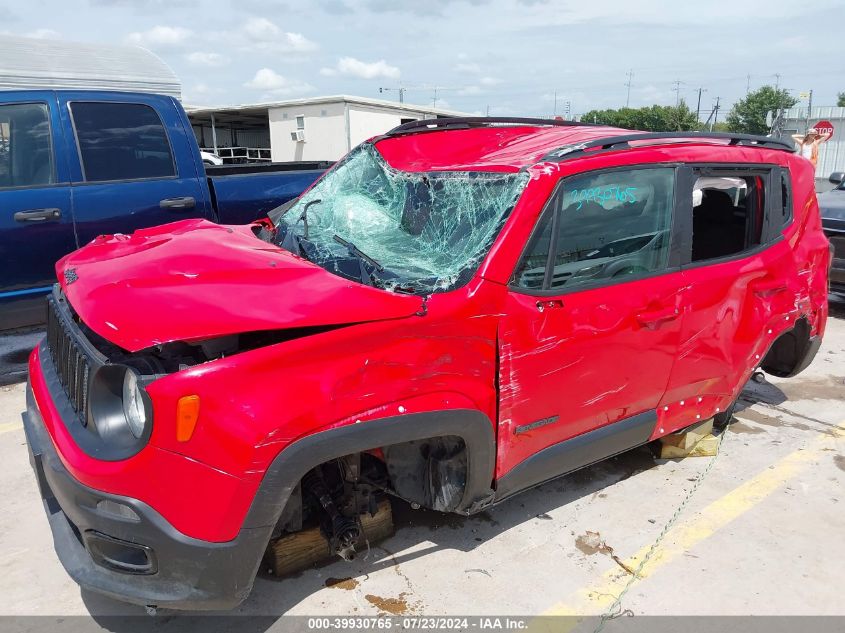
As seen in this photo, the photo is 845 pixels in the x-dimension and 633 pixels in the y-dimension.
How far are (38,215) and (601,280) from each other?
379cm

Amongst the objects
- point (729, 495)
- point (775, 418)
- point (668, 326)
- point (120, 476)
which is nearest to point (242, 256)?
point (120, 476)

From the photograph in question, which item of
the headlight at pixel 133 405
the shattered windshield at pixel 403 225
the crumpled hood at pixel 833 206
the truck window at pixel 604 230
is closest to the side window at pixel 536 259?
the truck window at pixel 604 230

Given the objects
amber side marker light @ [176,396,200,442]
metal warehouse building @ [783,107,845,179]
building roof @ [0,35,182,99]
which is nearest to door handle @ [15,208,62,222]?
building roof @ [0,35,182,99]

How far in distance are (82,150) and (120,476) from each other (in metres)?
3.49

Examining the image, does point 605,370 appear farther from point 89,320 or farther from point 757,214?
point 89,320

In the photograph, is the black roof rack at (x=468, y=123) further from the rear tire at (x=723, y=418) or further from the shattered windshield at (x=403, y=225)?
the rear tire at (x=723, y=418)

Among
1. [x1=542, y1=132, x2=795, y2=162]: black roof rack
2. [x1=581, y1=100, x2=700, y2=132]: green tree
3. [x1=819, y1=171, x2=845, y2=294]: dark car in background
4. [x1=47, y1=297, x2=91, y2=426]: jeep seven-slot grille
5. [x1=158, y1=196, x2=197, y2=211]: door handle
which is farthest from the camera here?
[x1=581, y1=100, x2=700, y2=132]: green tree

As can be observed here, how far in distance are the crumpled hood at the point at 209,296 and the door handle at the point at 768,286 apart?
83.8 inches

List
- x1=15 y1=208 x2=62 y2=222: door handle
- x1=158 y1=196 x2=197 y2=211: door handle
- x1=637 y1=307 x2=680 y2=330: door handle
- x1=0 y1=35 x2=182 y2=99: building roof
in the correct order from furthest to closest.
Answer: x1=158 y1=196 x2=197 y2=211: door handle < x1=0 y1=35 x2=182 y2=99: building roof < x1=15 y1=208 x2=62 y2=222: door handle < x1=637 y1=307 x2=680 y2=330: door handle

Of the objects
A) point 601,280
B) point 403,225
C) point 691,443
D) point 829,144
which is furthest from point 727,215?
point 829,144

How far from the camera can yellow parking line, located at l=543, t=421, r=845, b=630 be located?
268 cm

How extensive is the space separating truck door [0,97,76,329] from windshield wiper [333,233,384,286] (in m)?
2.69

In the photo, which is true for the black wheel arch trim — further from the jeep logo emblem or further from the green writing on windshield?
the jeep logo emblem

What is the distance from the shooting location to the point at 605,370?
9.35 feet
